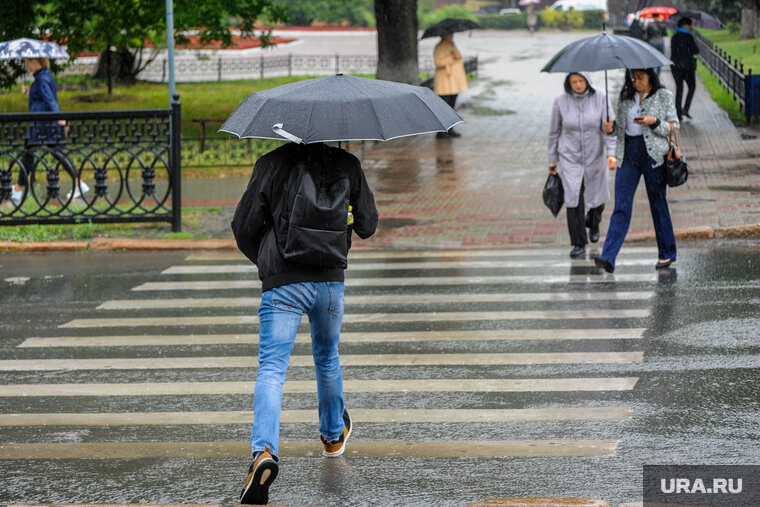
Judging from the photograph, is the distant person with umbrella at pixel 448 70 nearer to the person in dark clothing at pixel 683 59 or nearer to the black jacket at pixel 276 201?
the person in dark clothing at pixel 683 59

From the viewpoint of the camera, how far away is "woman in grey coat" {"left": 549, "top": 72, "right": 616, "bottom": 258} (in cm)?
1046

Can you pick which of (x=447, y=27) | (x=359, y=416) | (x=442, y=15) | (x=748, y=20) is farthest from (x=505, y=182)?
(x=442, y=15)

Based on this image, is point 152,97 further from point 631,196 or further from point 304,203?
point 304,203

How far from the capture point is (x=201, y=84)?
3825 cm

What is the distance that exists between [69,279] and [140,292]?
109 centimetres

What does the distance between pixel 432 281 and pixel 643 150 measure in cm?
227

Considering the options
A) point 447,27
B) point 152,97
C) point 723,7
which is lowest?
point 152,97

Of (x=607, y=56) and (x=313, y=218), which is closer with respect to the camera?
(x=313, y=218)

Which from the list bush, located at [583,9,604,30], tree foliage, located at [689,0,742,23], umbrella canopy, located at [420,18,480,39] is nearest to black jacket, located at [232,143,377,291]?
umbrella canopy, located at [420,18,480,39]

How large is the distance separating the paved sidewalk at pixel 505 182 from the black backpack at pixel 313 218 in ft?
23.4

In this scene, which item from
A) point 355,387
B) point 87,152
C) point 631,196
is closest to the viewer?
point 355,387

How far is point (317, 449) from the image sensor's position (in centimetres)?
582

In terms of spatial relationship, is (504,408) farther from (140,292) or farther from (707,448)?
(140,292)

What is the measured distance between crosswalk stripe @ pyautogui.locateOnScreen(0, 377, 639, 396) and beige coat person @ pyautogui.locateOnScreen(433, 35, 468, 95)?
1543 centimetres
